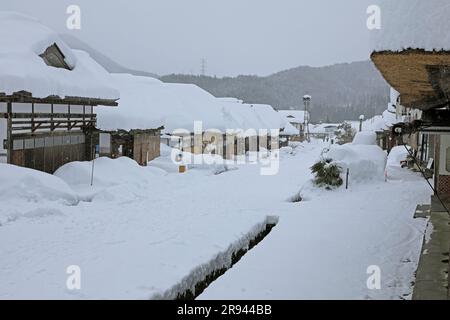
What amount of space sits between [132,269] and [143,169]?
1304cm

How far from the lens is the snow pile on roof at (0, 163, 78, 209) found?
12.7m

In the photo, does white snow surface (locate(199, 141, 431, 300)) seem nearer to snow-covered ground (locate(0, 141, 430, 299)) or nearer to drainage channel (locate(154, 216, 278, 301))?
snow-covered ground (locate(0, 141, 430, 299))

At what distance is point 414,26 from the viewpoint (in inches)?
150

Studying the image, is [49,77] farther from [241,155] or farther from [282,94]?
[282,94]

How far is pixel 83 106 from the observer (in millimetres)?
20203

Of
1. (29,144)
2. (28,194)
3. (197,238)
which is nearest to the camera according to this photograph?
(197,238)

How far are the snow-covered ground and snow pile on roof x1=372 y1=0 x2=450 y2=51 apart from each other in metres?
4.02

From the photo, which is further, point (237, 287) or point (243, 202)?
point (243, 202)

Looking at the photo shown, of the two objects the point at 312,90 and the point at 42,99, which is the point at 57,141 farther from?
the point at 312,90

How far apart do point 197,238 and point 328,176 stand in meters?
8.51

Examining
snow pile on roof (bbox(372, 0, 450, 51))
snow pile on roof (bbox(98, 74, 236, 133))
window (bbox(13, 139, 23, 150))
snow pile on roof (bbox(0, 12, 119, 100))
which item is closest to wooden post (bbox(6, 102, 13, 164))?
window (bbox(13, 139, 23, 150))

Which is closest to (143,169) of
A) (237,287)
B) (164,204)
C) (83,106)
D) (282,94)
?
(83,106)

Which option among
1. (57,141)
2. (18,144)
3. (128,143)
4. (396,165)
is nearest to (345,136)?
(396,165)
